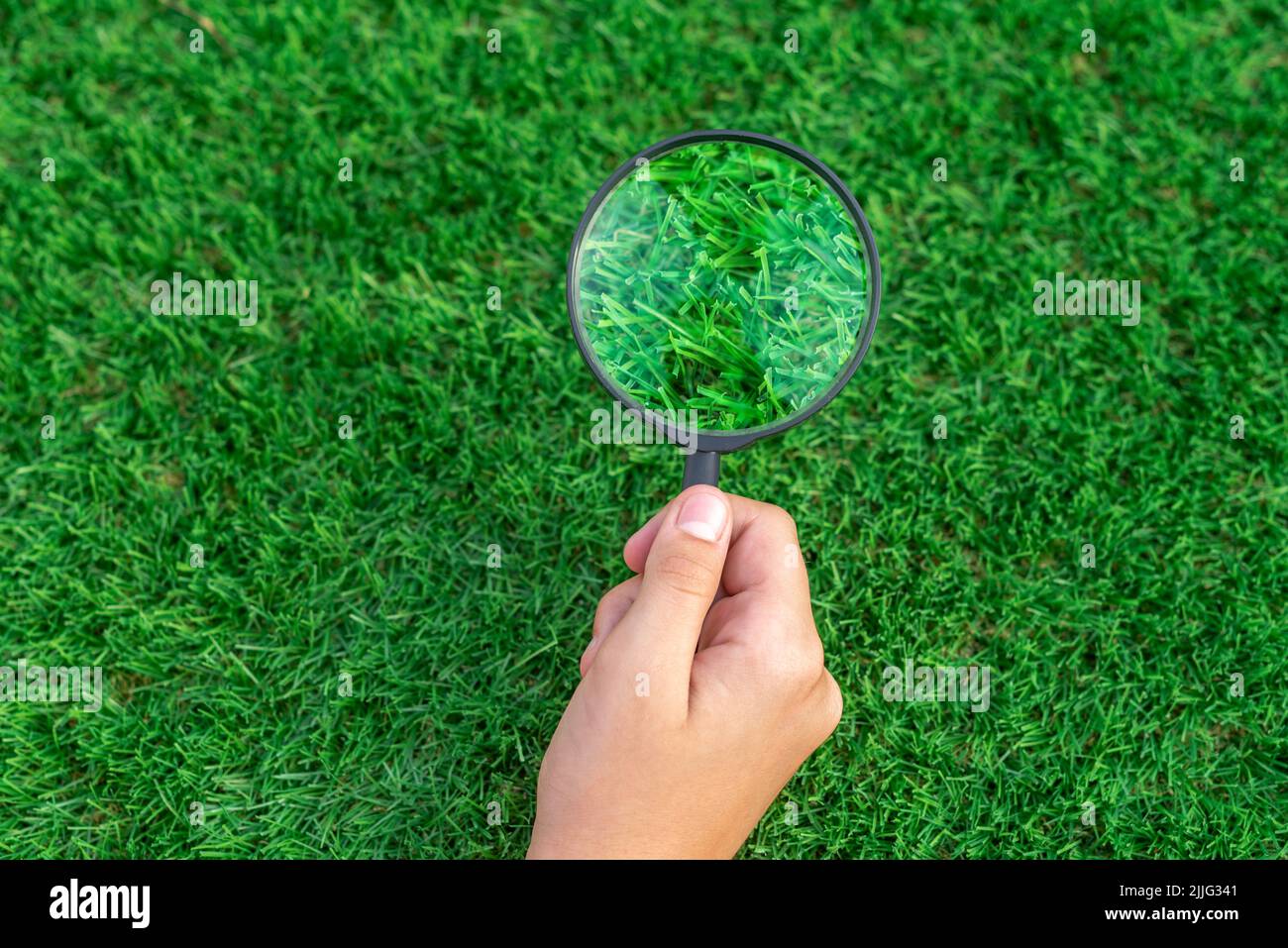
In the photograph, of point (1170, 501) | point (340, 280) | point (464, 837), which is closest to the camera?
point (464, 837)

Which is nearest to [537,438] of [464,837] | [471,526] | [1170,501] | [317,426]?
[471,526]

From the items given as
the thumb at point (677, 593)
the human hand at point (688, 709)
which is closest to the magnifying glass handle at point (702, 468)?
the human hand at point (688, 709)

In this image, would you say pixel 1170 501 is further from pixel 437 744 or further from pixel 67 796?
pixel 67 796

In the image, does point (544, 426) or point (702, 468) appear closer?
point (702, 468)

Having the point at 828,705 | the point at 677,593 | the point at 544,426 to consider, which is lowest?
the point at 828,705

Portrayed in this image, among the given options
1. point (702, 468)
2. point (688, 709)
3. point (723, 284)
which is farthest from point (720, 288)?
point (688, 709)

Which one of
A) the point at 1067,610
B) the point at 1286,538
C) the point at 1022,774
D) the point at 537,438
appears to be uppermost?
the point at 537,438

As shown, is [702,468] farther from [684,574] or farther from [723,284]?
[723,284]

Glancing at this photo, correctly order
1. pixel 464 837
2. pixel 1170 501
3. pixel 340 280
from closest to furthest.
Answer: pixel 464 837
pixel 1170 501
pixel 340 280
